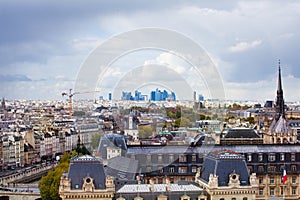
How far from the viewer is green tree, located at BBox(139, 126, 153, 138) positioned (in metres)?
65.2

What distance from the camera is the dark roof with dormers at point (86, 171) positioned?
36.8 meters

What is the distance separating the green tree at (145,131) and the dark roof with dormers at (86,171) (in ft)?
88.7

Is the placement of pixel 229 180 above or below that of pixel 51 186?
above

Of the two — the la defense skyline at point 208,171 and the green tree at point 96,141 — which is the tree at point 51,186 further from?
the green tree at point 96,141

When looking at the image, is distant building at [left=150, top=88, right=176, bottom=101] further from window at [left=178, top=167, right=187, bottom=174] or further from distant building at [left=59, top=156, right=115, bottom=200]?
distant building at [left=59, top=156, right=115, bottom=200]

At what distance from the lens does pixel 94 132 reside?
82.4m

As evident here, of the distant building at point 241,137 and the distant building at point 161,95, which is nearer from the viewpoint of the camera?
the distant building at point 161,95

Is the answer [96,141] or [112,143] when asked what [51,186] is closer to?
[112,143]

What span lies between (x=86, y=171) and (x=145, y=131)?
96.4 feet

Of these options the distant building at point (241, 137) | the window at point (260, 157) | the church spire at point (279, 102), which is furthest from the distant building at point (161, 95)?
the church spire at point (279, 102)

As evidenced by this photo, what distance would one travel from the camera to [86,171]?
36875 millimetres

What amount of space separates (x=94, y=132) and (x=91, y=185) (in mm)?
46078

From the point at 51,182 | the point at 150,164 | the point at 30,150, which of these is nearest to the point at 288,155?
the point at 150,164

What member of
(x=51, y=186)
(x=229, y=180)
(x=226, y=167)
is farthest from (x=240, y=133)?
(x=229, y=180)
